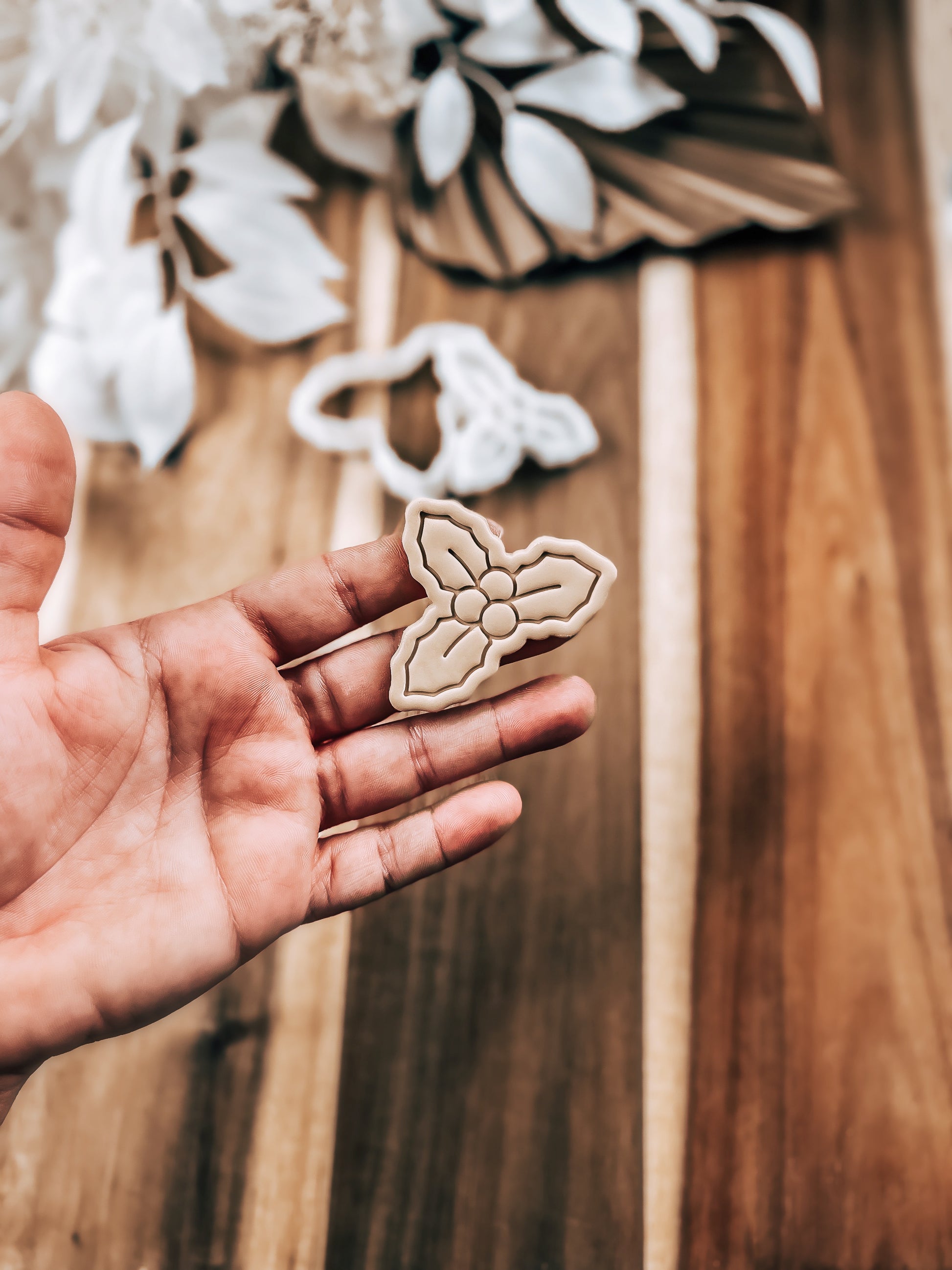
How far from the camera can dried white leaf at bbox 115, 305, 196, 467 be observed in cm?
112

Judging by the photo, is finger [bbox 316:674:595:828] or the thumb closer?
the thumb

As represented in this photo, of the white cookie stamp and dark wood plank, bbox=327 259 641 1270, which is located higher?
the white cookie stamp

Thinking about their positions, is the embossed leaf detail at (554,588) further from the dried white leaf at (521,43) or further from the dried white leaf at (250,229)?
the dried white leaf at (521,43)

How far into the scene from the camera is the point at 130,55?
110 cm

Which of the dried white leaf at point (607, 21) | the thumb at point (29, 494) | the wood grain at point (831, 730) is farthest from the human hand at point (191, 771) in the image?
the dried white leaf at point (607, 21)

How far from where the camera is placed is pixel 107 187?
109cm

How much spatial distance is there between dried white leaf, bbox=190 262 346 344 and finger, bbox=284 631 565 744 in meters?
0.53

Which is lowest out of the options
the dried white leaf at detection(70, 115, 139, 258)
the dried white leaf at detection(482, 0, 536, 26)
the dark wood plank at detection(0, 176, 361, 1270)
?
the dark wood plank at detection(0, 176, 361, 1270)

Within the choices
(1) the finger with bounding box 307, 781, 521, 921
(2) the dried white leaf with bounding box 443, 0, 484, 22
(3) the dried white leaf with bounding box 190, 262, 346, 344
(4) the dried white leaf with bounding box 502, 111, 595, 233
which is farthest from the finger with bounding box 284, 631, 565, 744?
(2) the dried white leaf with bounding box 443, 0, 484, 22

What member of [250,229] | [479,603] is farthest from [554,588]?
[250,229]

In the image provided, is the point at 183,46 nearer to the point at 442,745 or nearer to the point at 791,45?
the point at 791,45

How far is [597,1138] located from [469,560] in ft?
2.18

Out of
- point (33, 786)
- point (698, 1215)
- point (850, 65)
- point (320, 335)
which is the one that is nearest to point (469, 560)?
point (33, 786)

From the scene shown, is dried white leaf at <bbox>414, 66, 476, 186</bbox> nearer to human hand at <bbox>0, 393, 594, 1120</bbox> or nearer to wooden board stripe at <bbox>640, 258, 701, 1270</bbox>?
wooden board stripe at <bbox>640, 258, 701, 1270</bbox>
